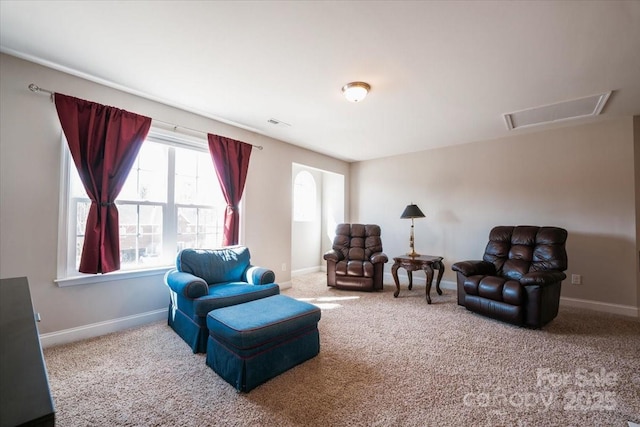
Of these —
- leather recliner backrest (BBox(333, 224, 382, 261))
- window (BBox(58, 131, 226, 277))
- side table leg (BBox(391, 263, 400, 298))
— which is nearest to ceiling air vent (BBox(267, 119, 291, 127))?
window (BBox(58, 131, 226, 277))

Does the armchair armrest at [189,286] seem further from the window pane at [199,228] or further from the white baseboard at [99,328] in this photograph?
the window pane at [199,228]

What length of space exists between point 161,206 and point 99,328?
1379 mm

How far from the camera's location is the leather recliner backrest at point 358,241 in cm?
Result: 477

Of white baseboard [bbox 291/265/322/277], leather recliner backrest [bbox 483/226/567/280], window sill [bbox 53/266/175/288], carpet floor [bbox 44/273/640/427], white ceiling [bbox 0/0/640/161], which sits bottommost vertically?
carpet floor [bbox 44/273/640/427]

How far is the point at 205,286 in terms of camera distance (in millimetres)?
2488

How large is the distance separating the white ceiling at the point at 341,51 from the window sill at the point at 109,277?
1.95 metres

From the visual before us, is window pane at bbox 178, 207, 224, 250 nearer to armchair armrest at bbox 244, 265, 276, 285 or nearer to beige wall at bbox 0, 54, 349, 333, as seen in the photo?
beige wall at bbox 0, 54, 349, 333

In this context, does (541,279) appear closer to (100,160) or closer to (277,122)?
(277,122)

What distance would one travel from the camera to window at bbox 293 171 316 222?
5926mm

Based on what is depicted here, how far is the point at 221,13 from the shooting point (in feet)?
5.97

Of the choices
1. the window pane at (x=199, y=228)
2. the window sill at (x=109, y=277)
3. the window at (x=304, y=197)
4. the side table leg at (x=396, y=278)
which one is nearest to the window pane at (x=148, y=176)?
the window pane at (x=199, y=228)

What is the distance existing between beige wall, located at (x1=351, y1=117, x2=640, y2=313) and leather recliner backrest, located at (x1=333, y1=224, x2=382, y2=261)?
2.60ft

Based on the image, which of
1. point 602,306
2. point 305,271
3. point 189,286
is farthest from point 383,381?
point 305,271

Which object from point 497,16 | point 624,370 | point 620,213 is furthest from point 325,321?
point 620,213
